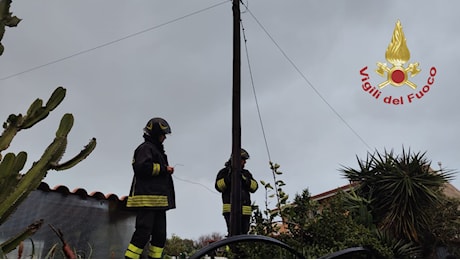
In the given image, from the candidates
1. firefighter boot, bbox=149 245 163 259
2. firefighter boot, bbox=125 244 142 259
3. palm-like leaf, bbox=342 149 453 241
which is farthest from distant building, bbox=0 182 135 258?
palm-like leaf, bbox=342 149 453 241

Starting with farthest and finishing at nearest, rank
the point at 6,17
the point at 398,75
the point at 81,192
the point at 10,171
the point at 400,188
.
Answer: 1. the point at 400,188
2. the point at 398,75
3. the point at 81,192
4. the point at 6,17
5. the point at 10,171

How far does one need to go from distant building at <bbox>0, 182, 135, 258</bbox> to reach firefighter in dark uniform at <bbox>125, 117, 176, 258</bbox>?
0.45m

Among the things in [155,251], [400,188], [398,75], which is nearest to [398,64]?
[398,75]

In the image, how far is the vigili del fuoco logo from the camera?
5879 millimetres

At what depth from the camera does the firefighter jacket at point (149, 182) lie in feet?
12.7

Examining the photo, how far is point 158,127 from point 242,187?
1.47 metres

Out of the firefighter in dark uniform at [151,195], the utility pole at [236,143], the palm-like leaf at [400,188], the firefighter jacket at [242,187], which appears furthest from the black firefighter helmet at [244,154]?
the palm-like leaf at [400,188]

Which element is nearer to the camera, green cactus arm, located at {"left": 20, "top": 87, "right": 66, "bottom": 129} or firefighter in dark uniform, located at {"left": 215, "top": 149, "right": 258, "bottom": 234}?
green cactus arm, located at {"left": 20, "top": 87, "right": 66, "bottom": 129}

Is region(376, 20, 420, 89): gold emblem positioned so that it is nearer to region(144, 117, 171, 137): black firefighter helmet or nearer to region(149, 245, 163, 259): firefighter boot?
region(144, 117, 171, 137): black firefighter helmet

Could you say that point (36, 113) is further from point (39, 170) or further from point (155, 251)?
point (155, 251)

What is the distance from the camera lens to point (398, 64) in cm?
679

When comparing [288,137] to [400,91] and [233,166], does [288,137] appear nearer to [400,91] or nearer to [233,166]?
[400,91]

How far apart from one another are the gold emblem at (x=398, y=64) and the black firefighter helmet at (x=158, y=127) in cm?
337

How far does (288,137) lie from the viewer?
760cm
